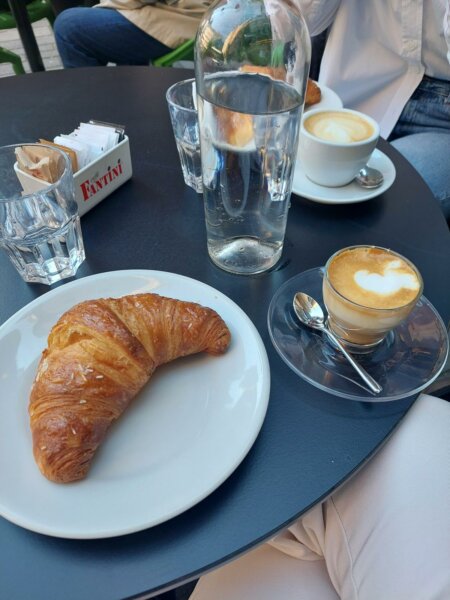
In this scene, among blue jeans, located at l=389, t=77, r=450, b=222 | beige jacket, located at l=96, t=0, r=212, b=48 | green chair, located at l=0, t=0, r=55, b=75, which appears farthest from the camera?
green chair, located at l=0, t=0, r=55, b=75

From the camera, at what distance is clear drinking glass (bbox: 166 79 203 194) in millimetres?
740

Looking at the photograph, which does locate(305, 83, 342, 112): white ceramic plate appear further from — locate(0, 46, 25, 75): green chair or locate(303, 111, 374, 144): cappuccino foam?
locate(0, 46, 25, 75): green chair

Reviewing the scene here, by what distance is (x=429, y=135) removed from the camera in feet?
4.09

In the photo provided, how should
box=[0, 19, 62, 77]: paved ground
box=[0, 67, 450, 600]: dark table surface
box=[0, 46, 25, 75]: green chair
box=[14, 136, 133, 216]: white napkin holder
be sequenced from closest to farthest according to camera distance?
box=[0, 67, 450, 600]: dark table surface
box=[14, 136, 133, 216]: white napkin holder
box=[0, 46, 25, 75]: green chair
box=[0, 19, 62, 77]: paved ground

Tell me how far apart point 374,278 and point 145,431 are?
0.32m

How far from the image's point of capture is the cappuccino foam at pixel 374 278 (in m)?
0.55

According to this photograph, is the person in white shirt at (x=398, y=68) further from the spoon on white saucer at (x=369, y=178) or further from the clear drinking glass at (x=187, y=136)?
the clear drinking glass at (x=187, y=136)

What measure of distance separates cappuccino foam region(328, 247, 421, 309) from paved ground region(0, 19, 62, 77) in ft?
9.30

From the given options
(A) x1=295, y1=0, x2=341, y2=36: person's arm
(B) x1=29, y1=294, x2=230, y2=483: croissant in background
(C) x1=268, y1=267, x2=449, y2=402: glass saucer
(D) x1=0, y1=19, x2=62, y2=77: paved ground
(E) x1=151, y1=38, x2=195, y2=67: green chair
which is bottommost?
(D) x1=0, y1=19, x2=62, y2=77: paved ground

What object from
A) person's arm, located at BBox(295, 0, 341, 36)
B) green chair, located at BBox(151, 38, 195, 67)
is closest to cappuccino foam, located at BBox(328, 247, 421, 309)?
person's arm, located at BBox(295, 0, 341, 36)

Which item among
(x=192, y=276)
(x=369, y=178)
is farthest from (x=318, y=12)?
(x=192, y=276)

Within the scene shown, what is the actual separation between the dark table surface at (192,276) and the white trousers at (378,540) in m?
0.04

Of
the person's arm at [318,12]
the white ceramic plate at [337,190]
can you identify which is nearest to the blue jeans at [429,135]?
the person's arm at [318,12]

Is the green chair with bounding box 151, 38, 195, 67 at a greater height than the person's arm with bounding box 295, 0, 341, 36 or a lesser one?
lesser
